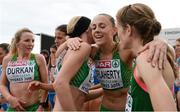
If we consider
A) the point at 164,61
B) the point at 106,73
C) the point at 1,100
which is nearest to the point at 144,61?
the point at 164,61

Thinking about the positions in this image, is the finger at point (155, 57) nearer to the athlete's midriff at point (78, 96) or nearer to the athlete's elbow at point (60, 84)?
the athlete's elbow at point (60, 84)

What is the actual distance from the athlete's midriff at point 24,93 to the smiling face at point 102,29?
1.59 meters

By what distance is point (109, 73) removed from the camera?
3.81 meters

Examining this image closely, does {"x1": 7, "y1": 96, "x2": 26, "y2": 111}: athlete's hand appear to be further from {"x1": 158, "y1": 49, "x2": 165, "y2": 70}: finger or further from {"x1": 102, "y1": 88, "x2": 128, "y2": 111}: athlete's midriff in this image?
{"x1": 158, "y1": 49, "x2": 165, "y2": 70}: finger

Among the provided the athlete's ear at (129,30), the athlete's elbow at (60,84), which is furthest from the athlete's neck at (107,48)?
the athlete's ear at (129,30)

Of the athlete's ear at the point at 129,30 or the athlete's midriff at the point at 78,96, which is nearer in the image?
the athlete's ear at the point at 129,30

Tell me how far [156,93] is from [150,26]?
2.05 ft

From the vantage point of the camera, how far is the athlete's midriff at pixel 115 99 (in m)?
3.93

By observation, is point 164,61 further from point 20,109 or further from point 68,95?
point 20,109

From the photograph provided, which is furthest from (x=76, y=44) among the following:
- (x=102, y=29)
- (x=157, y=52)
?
(x=157, y=52)

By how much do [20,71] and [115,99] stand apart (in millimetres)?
1631

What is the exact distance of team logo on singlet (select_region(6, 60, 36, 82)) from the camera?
16.1ft

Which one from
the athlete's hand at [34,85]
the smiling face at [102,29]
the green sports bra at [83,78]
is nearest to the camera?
the green sports bra at [83,78]

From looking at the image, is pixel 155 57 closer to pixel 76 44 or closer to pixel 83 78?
pixel 76 44
